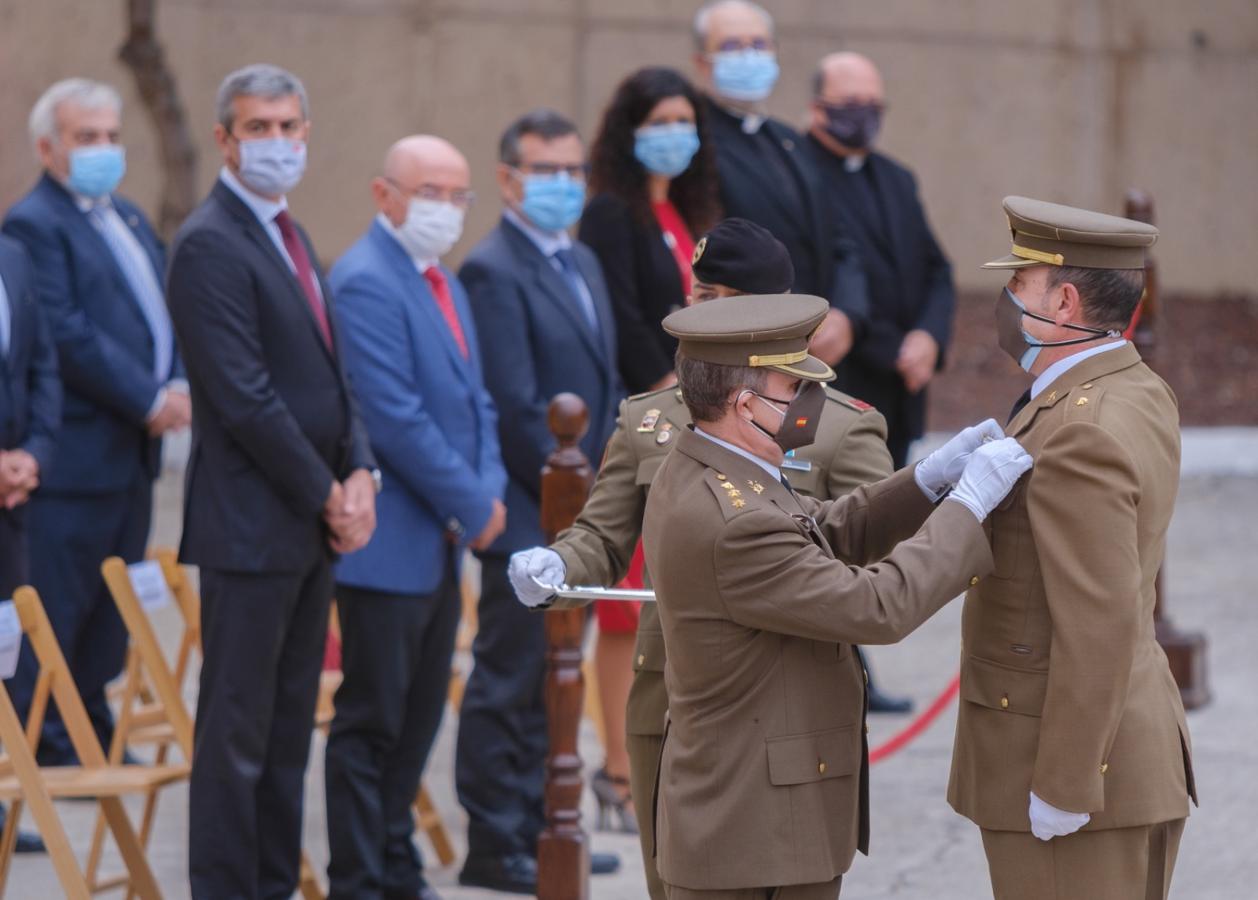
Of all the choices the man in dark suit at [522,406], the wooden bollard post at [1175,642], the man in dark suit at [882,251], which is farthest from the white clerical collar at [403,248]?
the wooden bollard post at [1175,642]

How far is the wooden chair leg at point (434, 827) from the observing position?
583cm

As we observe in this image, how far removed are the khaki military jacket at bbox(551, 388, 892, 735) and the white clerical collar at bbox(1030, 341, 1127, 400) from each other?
0.67 metres

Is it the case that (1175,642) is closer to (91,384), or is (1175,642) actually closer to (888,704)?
(888,704)

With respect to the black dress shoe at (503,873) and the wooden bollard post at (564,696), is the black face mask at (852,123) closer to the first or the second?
the wooden bollard post at (564,696)

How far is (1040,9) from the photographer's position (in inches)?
635

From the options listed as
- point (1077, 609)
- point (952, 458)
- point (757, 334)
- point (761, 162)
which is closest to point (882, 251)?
point (761, 162)

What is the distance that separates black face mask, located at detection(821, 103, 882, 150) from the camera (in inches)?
290

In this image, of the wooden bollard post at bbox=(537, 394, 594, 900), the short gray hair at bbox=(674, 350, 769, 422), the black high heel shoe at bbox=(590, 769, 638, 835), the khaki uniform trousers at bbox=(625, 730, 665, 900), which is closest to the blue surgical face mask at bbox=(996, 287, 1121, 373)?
the short gray hair at bbox=(674, 350, 769, 422)

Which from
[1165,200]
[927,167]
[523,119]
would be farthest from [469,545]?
[1165,200]

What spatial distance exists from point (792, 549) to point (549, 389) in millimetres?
2724

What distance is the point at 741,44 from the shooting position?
6.96 metres

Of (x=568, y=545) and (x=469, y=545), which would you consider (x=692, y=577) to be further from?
(x=469, y=545)

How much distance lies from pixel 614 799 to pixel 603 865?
0.45m

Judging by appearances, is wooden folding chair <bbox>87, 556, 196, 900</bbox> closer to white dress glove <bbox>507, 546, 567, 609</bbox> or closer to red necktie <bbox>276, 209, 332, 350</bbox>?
red necktie <bbox>276, 209, 332, 350</bbox>
